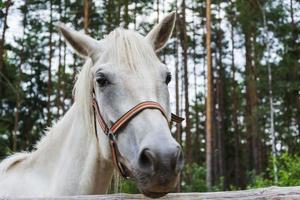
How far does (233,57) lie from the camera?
3519 centimetres

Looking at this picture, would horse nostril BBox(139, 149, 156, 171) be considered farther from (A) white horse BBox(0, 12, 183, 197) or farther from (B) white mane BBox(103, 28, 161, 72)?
(B) white mane BBox(103, 28, 161, 72)

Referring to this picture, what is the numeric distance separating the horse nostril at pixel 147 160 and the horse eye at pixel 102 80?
72 cm

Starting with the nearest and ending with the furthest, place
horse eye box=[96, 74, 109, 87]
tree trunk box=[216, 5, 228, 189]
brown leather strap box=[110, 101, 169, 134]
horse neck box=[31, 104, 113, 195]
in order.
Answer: brown leather strap box=[110, 101, 169, 134]
horse eye box=[96, 74, 109, 87]
horse neck box=[31, 104, 113, 195]
tree trunk box=[216, 5, 228, 189]

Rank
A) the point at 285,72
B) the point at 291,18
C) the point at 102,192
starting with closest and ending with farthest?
the point at 102,192 < the point at 285,72 < the point at 291,18

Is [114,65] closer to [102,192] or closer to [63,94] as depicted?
[102,192]

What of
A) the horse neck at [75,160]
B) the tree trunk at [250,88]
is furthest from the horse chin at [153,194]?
the tree trunk at [250,88]

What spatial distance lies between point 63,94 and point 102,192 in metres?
23.1

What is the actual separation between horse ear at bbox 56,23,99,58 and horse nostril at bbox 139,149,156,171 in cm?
114

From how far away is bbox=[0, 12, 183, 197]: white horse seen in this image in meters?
A: 2.46

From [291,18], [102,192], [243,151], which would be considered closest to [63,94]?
[291,18]

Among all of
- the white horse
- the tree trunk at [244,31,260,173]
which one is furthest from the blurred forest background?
the white horse

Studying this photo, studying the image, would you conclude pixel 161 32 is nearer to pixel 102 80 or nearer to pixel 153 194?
pixel 102 80

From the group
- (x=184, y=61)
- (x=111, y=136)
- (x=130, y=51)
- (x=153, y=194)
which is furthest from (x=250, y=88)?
(x=153, y=194)

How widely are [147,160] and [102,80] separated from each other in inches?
31.3
